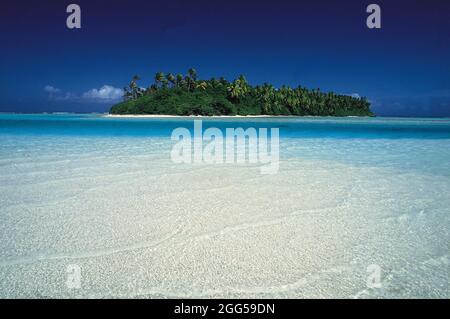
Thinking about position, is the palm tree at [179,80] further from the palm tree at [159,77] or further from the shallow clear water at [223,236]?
the shallow clear water at [223,236]

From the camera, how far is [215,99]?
76188 mm

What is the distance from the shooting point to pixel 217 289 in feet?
6.00

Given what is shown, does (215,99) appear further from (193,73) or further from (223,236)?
(223,236)

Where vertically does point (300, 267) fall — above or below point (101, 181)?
below

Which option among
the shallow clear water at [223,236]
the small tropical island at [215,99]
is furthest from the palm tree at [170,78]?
the shallow clear water at [223,236]

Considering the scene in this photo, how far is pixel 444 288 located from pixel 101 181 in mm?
4334

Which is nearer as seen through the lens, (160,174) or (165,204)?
(165,204)

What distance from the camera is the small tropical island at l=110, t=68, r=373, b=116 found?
243ft

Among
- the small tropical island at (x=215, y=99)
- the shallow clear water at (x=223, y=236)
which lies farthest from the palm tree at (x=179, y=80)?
the shallow clear water at (x=223, y=236)

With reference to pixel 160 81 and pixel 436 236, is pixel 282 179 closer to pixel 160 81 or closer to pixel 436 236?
pixel 436 236

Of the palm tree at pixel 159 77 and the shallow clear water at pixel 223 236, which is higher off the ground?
the palm tree at pixel 159 77

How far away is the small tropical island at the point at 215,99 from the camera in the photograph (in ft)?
243

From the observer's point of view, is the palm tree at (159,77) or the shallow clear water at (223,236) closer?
the shallow clear water at (223,236)
